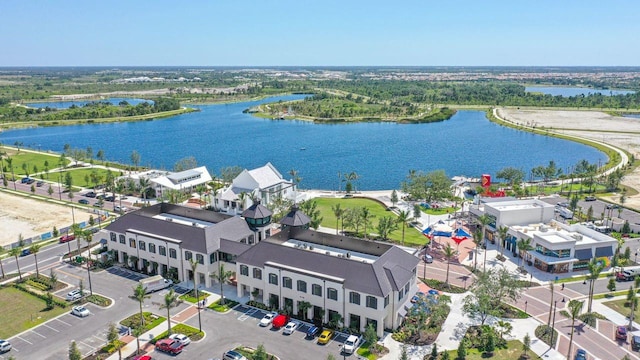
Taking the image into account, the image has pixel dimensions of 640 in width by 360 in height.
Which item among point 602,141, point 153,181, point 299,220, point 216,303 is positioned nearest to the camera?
point 216,303

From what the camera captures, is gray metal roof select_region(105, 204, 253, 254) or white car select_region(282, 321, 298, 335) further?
gray metal roof select_region(105, 204, 253, 254)

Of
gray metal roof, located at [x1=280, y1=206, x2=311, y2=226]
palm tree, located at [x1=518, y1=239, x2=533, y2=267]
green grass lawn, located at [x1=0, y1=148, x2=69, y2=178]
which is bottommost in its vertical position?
green grass lawn, located at [x1=0, y1=148, x2=69, y2=178]

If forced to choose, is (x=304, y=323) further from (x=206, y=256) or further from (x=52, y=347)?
(x=52, y=347)

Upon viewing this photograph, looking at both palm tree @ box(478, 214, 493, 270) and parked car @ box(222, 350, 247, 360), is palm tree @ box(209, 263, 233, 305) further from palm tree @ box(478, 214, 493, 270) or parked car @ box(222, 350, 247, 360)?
palm tree @ box(478, 214, 493, 270)

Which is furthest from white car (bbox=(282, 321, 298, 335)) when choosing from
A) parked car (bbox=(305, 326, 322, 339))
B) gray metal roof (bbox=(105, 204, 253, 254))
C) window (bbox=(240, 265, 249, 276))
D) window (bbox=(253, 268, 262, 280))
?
gray metal roof (bbox=(105, 204, 253, 254))

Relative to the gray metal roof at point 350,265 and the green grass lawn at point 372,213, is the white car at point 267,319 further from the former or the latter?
the green grass lawn at point 372,213

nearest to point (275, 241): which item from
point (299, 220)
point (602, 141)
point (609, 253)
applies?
point (299, 220)

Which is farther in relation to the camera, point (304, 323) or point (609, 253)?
point (609, 253)
